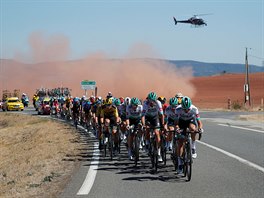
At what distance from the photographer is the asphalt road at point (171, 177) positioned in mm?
9461

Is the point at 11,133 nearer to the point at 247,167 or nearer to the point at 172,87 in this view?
the point at 247,167

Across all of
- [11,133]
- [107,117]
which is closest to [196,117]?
[107,117]

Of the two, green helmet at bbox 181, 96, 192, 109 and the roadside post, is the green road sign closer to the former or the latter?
the roadside post

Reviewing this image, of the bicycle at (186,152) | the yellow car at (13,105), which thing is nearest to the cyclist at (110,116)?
the bicycle at (186,152)

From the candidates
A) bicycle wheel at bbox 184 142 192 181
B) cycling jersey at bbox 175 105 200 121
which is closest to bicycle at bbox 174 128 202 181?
bicycle wheel at bbox 184 142 192 181

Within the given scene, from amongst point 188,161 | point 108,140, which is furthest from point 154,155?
point 108,140

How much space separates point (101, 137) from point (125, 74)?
6828 centimetres

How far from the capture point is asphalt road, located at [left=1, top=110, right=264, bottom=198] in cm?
946

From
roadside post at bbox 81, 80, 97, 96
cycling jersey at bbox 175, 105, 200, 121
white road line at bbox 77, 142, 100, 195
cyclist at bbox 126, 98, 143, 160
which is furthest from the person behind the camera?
roadside post at bbox 81, 80, 97, 96

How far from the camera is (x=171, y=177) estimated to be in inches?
442

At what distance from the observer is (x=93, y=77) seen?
9031cm

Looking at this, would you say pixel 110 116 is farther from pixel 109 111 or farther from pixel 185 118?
pixel 185 118

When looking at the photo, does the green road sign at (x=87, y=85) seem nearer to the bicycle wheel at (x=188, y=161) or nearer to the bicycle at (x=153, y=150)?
the bicycle at (x=153, y=150)

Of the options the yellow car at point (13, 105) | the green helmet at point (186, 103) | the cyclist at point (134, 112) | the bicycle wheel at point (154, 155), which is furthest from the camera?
the yellow car at point (13, 105)
